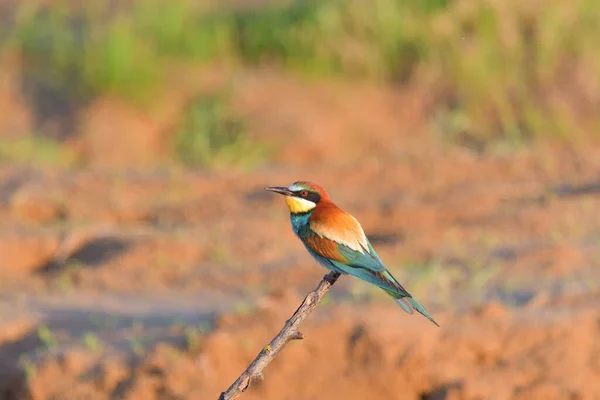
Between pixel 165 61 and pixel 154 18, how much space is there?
375 mm

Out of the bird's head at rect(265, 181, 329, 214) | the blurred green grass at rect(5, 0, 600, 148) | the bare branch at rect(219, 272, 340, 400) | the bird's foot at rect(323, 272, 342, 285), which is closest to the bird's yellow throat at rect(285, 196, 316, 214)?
the bird's head at rect(265, 181, 329, 214)

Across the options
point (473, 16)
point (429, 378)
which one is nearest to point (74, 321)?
point (429, 378)

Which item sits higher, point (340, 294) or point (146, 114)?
point (340, 294)

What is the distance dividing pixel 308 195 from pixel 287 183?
3914 millimetres

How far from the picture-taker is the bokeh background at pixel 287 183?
3.51 meters

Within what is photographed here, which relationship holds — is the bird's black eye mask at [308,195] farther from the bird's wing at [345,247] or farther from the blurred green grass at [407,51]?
the blurred green grass at [407,51]

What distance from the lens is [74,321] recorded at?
412 centimetres

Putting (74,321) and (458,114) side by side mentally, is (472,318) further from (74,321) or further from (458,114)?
(458,114)

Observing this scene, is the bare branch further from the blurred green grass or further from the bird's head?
the blurred green grass

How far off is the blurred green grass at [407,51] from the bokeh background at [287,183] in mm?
18

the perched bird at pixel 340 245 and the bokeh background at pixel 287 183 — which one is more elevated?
the perched bird at pixel 340 245

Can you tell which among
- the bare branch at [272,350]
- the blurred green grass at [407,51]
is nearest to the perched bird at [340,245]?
the bare branch at [272,350]

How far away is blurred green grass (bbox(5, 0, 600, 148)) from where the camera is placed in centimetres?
729

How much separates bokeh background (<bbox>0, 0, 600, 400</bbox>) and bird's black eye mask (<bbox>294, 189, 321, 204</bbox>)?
49.7 inches
